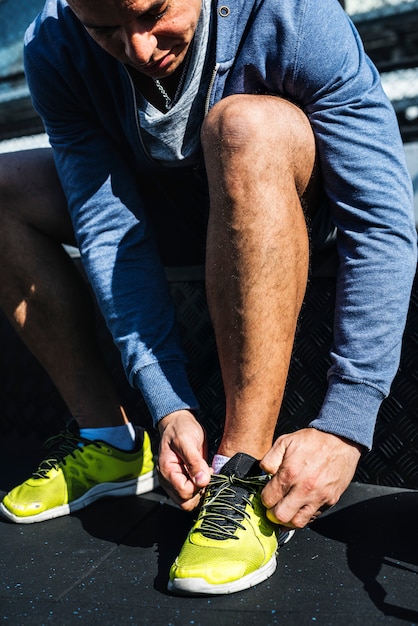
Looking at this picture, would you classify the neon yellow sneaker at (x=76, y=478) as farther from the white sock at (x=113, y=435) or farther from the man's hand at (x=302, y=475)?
the man's hand at (x=302, y=475)

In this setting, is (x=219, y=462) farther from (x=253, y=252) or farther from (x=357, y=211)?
(x=357, y=211)

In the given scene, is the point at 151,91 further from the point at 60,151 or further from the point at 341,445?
the point at 341,445

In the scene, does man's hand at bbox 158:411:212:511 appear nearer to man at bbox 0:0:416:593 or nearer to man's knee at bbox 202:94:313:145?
man at bbox 0:0:416:593

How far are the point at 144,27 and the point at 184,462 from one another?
65cm

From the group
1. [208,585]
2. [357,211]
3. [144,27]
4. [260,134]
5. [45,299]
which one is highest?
[144,27]

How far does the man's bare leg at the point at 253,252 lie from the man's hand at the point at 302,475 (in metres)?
0.07

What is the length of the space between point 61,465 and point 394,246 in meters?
0.74

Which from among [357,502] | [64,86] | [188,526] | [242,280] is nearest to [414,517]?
[357,502]

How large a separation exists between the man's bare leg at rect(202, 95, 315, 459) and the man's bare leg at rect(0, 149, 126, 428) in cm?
44

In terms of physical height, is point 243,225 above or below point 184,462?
above

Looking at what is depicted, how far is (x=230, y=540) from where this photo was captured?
0.94m

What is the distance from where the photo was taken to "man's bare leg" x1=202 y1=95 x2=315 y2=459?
0.98m

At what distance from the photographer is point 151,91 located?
120 cm

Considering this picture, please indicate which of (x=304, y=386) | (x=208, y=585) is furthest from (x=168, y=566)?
(x=304, y=386)
